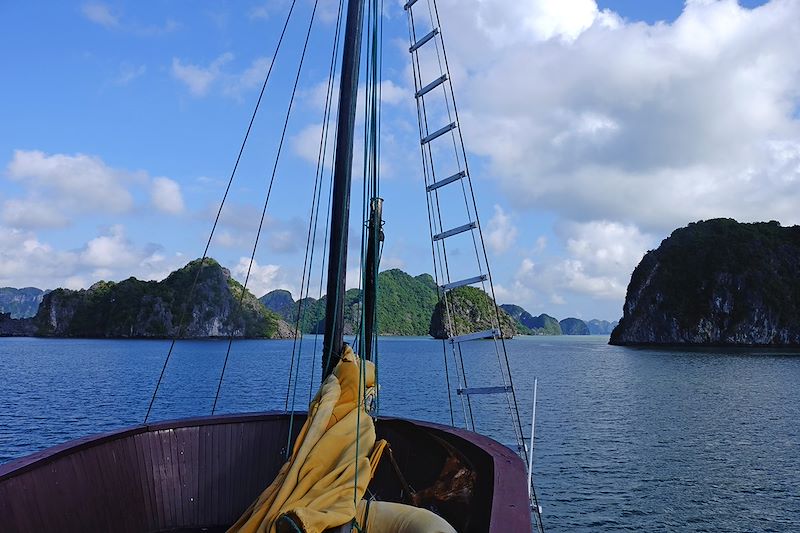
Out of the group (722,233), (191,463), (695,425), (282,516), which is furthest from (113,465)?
(722,233)

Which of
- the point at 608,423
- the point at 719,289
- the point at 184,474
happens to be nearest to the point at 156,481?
the point at 184,474

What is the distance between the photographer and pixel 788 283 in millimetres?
159625

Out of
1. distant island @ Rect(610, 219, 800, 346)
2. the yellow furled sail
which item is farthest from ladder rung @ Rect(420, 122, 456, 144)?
distant island @ Rect(610, 219, 800, 346)

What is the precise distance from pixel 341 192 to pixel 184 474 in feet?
13.7

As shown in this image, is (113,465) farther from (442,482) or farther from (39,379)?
(39,379)

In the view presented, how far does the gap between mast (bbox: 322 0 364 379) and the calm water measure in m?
14.6

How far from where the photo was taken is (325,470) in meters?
5.84

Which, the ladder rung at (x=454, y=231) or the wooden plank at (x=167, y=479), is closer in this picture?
the wooden plank at (x=167, y=479)

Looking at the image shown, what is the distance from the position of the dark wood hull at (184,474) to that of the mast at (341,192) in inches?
58.1

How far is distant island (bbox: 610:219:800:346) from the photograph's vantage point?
15638cm

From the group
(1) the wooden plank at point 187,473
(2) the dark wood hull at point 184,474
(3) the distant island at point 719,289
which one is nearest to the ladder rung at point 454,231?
(2) the dark wood hull at point 184,474

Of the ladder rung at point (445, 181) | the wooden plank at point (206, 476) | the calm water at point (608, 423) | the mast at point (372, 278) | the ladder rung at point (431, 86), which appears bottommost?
the calm water at point (608, 423)

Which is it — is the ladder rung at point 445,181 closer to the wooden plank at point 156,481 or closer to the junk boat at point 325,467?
the junk boat at point 325,467

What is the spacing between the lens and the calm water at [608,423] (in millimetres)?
21031
